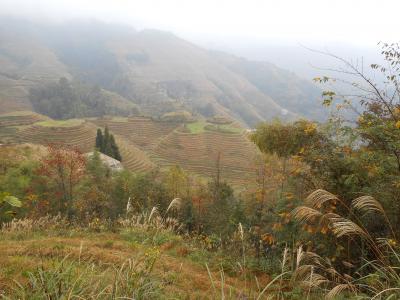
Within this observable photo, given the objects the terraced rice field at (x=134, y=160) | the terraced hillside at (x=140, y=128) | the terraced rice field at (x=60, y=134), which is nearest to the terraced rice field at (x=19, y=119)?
the terraced rice field at (x=60, y=134)

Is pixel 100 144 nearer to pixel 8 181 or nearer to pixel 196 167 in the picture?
pixel 196 167

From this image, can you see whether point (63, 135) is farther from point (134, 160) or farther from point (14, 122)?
point (14, 122)

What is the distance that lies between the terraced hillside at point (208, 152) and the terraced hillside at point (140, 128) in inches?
178

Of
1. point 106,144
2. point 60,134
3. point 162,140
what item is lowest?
point 162,140

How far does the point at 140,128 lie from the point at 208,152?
20.6 m

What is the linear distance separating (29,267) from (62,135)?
65681 millimetres

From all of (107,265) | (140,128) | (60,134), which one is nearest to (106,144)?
(60,134)

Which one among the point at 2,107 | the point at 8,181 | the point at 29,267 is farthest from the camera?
the point at 2,107

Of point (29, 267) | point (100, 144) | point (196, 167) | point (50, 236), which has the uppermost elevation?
point (29, 267)

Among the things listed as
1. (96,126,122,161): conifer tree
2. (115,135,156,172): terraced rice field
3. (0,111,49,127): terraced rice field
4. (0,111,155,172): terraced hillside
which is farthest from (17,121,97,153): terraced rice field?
(96,126,122,161): conifer tree

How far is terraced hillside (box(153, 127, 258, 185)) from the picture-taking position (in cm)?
6078

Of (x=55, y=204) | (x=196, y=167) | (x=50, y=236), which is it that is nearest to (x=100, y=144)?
(x=196, y=167)

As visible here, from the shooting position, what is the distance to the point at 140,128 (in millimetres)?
81438

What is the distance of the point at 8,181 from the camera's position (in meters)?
22.3
